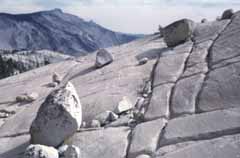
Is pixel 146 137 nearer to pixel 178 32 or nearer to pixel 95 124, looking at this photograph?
pixel 95 124

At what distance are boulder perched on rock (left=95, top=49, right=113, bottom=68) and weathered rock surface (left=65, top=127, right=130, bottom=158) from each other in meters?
6.04

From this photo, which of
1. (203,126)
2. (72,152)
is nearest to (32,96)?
(72,152)

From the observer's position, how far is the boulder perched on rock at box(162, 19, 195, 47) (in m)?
15.2

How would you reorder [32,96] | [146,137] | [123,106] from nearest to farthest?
1. [146,137]
2. [123,106]
3. [32,96]

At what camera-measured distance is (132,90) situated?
12.8 meters

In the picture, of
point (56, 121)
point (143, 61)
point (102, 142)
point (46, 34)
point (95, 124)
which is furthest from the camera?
point (46, 34)

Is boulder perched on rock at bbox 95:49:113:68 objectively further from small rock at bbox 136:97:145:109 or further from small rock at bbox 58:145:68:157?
small rock at bbox 58:145:68:157

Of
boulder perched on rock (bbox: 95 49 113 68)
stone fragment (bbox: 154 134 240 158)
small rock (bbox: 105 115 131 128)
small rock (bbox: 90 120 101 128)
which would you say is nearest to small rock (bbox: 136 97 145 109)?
small rock (bbox: 105 115 131 128)

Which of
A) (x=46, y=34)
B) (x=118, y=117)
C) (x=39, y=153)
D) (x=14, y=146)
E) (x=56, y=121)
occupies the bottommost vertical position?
(x=46, y=34)

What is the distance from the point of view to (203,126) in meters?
9.19

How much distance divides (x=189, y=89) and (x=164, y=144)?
99.1 inches

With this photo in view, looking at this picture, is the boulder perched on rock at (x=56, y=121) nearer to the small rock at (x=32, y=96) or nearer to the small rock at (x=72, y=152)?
the small rock at (x=72, y=152)

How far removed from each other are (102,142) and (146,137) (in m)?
0.98

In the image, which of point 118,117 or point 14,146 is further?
point 118,117
